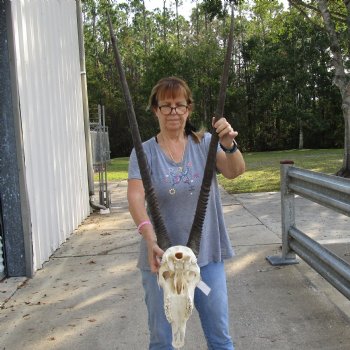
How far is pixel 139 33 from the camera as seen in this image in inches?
2100

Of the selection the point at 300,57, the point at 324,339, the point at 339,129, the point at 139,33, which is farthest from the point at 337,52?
the point at 139,33

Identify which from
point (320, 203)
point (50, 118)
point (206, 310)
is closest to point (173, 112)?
point (206, 310)

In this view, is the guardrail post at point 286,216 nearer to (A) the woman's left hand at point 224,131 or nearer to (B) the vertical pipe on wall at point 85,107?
(A) the woman's left hand at point 224,131

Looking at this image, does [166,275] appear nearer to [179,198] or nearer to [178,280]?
[178,280]

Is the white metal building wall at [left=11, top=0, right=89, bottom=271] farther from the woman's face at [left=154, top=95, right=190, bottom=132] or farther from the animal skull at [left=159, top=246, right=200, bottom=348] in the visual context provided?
the animal skull at [left=159, top=246, right=200, bottom=348]

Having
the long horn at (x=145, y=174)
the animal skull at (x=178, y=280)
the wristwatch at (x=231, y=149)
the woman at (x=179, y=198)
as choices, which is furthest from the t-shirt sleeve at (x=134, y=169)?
the animal skull at (x=178, y=280)

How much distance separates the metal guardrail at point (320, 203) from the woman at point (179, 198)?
1613 mm

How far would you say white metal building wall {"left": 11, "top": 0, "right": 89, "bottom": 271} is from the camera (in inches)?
229

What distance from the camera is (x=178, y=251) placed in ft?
6.85

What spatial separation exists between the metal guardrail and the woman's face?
180 cm

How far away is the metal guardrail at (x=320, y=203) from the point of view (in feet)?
13.0

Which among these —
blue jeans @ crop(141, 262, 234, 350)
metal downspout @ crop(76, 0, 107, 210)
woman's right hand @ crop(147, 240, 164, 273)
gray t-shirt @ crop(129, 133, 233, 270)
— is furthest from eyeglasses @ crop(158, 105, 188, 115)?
metal downspout @ crop(76, 0, 107, 210)

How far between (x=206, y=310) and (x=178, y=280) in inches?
22.6

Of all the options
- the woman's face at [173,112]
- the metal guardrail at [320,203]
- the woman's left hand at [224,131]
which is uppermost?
the woman's face at [173,112]
